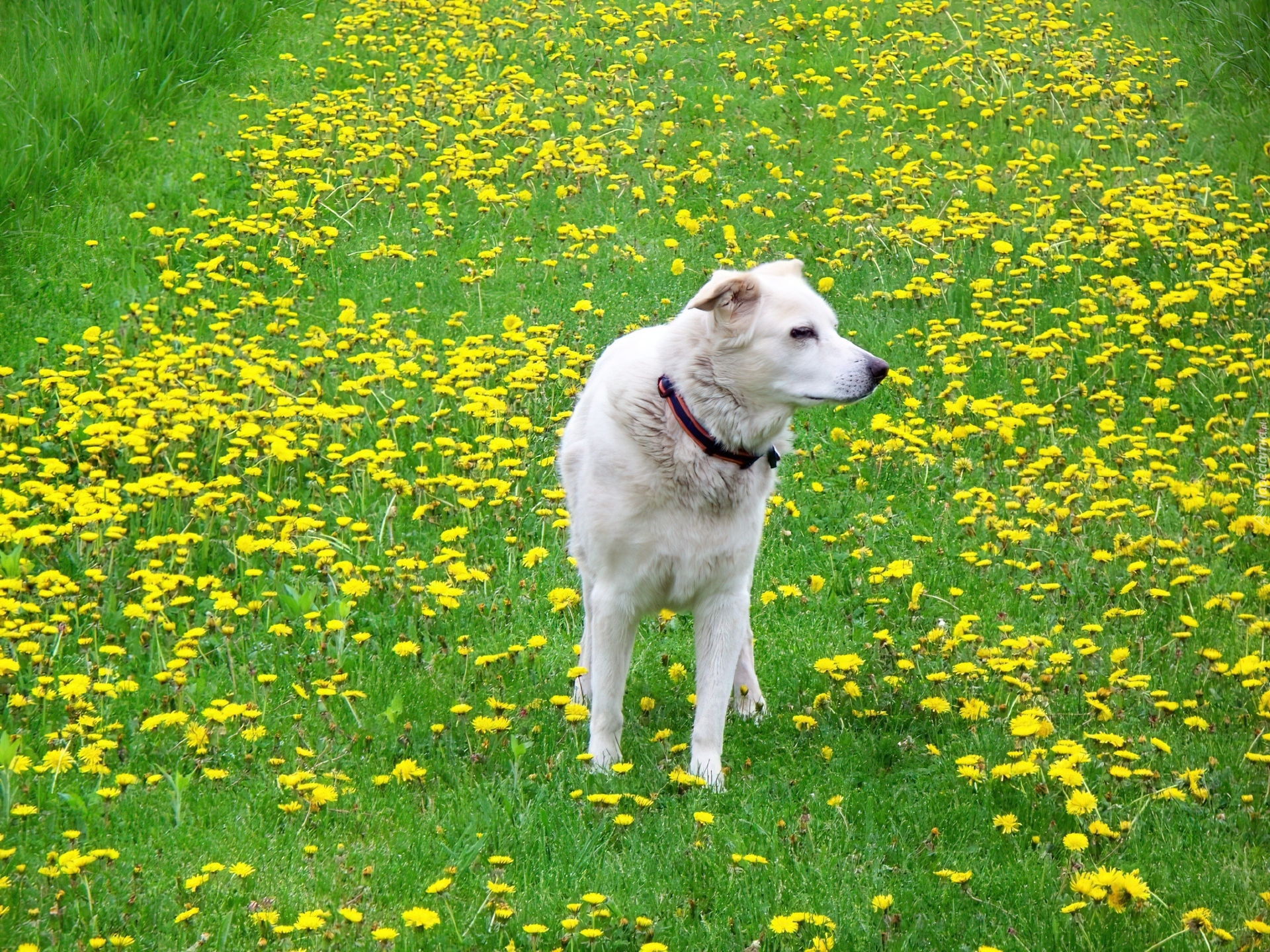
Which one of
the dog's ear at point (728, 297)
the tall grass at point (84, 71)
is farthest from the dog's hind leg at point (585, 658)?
the tall grass at point (84, 71)

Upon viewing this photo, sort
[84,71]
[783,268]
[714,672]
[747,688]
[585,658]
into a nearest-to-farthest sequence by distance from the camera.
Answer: [714,672], [783,268], [585,658], [747,688], [84,71]

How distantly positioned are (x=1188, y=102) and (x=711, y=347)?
347 inches

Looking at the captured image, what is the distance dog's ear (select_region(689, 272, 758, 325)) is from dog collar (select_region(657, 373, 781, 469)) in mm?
308

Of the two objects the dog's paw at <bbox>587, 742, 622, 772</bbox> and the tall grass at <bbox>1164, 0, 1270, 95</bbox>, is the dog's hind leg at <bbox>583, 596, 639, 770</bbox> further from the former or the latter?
the tall grass at <bbox>1164, 0, 1270, 95</bbox>

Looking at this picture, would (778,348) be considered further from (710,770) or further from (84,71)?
(84,71)

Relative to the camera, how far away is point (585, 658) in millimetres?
4957

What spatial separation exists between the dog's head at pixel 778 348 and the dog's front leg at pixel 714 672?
31.4 inches

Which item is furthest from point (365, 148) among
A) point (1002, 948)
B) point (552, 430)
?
point (1002, 948)

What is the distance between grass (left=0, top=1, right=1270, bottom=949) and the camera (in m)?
3.85

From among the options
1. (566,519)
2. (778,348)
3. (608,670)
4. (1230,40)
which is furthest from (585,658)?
(1230,40)

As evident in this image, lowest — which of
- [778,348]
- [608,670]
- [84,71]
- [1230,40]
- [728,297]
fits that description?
[608,670]

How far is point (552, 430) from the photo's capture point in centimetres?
705

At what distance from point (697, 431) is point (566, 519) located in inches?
69.7

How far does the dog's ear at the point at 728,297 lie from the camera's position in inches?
170
